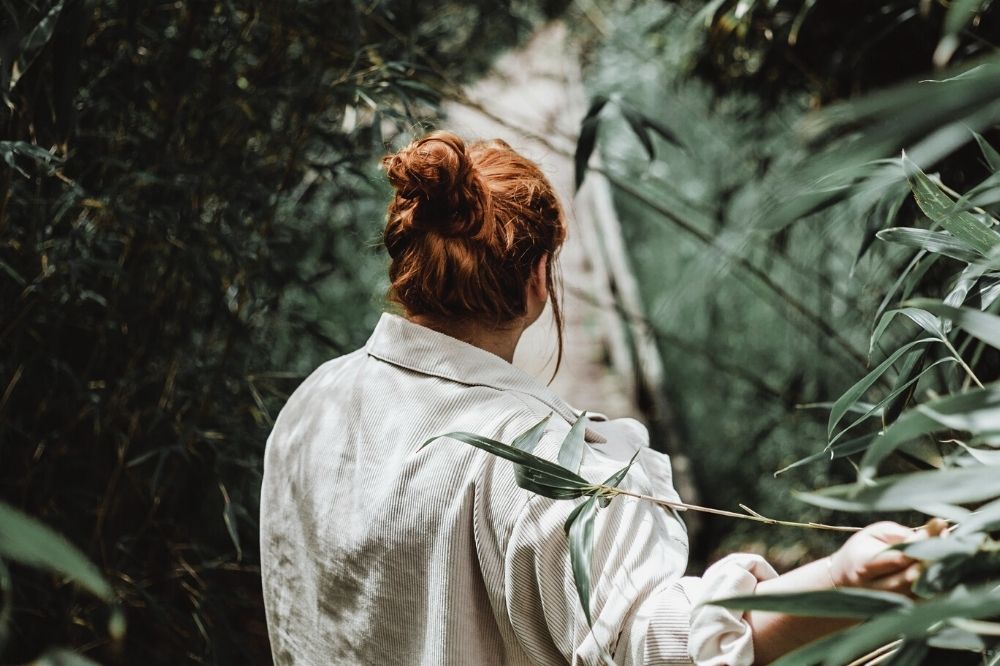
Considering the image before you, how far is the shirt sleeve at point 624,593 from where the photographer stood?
2.52 ft

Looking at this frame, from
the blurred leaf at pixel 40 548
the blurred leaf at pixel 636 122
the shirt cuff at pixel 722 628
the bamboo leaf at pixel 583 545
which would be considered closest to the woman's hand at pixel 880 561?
the shirt cuff at pixel 722 628

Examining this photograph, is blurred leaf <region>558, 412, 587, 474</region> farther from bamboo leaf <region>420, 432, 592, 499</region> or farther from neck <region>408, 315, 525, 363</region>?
neck <region>408, 315, 525, 363</region>

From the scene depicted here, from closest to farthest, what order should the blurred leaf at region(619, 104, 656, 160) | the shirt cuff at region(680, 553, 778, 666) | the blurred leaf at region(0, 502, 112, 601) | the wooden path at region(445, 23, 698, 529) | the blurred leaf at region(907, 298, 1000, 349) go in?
1. the blurred leaf at region(0, 502, 112, 601)
2. the blurred leaf at region(907, 298, 1000, 349)
3. the shirt cuff at region(680, 553, 778, 666)
4. the blurred leaf at region(619, 104, 656, 160)
5. the wooden path at region(445, 23, 698, 529)

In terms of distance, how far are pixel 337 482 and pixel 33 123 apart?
111 cm

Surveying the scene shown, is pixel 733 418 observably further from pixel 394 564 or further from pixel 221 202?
pixel 394 564

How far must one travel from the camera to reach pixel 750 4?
1.62 meters

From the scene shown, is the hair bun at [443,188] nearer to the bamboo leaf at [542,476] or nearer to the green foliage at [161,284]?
the bamboo leaf at [542,476]

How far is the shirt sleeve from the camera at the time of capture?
2.52 ft

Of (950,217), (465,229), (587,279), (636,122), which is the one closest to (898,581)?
(950,217)

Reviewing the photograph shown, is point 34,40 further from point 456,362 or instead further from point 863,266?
point 863,266

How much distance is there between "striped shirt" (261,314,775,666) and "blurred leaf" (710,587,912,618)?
145 millimetres

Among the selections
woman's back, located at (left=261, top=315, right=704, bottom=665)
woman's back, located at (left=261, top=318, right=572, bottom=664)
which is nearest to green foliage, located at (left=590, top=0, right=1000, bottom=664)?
woman's back, located at (left=261, top=315, right=704, bottom=665)

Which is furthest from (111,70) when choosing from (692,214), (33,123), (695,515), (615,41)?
Result: (692,214)

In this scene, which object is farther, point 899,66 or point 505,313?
point 899,66
